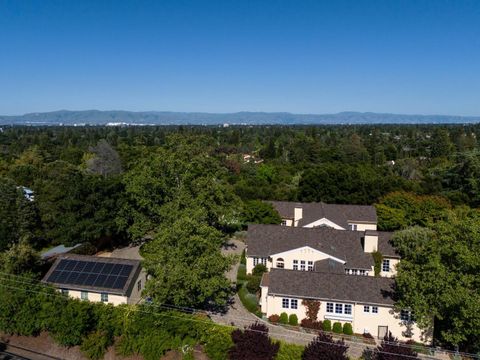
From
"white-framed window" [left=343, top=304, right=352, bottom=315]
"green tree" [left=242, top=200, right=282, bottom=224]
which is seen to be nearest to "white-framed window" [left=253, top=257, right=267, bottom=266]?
"green tree" [left=242, top=200, right=282, bottom=224]

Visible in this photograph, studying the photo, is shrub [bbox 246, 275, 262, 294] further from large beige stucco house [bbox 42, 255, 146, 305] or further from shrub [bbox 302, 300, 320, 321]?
large beige stucco house [bbox 42, 255, 146, 305]

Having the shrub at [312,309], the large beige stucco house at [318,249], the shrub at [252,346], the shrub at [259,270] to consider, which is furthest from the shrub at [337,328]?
the shrub at [259,270]

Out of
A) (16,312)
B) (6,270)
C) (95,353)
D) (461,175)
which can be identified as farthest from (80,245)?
(461,175)

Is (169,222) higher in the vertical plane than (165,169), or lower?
lower

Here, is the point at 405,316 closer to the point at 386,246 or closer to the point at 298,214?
the point at 386,246

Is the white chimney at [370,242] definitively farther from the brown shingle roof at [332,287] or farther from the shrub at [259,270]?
the shrub at [259,270]

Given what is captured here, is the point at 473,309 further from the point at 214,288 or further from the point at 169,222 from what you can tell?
the point at 169,222

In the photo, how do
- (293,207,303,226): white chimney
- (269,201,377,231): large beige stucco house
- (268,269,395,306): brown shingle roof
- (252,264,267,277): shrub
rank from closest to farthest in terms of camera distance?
(268,269,395,306): brown shingle roof, (252,264,267,277): shrub, (269,201,377,231): large beige stucco house, (293,207,303,226): white chimney
